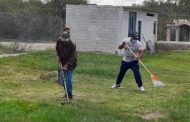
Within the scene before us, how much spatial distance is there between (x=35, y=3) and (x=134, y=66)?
4471cm

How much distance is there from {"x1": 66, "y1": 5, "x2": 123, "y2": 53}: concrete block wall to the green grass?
477 inches

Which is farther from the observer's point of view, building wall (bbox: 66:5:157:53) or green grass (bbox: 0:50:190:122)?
building wall (bbox: 66:5:157:53)

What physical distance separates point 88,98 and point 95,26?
22.8m

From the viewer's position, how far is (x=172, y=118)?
12.5 meters

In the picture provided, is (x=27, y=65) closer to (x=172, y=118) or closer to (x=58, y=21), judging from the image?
(x=172, y=118)

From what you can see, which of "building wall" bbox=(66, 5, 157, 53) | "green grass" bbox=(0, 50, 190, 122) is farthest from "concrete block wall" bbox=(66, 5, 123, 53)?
"green grass" bbox=(0, 50, 190, 122)

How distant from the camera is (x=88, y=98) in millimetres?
14953

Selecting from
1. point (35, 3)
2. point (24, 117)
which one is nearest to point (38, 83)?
point (24, 117)

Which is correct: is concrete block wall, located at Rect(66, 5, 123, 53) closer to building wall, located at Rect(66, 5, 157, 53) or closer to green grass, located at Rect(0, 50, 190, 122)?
building wall, located at Rect(66, 5, 157, 53)

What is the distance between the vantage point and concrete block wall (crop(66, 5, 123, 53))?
37.0 meters

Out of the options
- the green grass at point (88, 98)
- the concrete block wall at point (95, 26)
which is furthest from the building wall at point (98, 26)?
the green grass at point (88, 98)

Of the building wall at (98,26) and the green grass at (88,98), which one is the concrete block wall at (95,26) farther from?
the green grass at (88,98)

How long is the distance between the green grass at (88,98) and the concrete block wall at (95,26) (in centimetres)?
1212

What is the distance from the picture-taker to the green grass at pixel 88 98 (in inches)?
455
